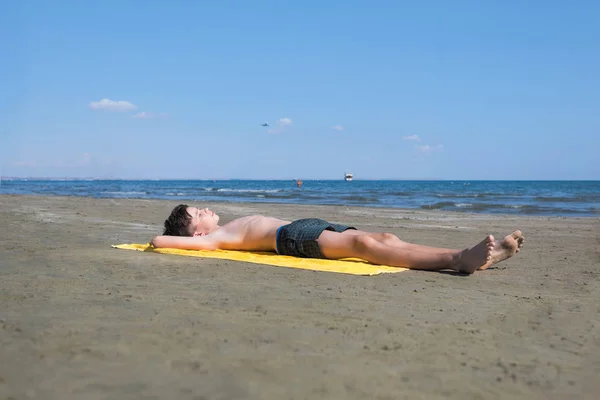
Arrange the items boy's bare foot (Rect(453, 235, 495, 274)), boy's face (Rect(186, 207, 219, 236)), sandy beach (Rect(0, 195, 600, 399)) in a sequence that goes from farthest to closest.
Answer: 1. boy's face (Rect(186, 207, 219, 236))
2. boy's bare foot (Rect(453, 235, 495, 274))
3. sandy beach (Rect(0, 195, 600, 399))

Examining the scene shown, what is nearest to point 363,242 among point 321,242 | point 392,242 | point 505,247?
point 392,242

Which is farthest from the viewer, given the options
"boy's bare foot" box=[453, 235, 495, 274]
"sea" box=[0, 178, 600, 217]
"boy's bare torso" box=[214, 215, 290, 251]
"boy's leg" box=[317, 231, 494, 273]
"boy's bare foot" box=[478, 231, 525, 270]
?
"sea" box=[0, 178, 600, 217]

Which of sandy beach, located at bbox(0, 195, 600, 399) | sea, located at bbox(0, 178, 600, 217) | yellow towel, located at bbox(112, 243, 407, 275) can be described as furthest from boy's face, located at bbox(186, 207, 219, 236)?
sea, located at bbox(0, 178, 600, 217)

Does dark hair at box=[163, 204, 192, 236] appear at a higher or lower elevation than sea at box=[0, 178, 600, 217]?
higher

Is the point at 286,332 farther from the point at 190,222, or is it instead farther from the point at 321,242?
the point at 190,222

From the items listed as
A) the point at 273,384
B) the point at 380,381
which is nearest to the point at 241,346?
the point at 273,384

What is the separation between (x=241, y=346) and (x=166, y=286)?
1710 mm

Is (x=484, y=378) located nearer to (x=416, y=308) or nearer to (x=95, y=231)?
(x=416, y=308)

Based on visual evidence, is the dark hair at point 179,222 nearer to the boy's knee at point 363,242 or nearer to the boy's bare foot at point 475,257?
the boy's knee at point 363,242

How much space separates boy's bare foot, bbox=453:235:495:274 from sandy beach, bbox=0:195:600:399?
0.44 feet

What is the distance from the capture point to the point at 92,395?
6.73ft

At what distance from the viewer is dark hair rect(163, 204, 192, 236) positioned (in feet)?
20.0

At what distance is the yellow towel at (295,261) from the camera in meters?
5.16

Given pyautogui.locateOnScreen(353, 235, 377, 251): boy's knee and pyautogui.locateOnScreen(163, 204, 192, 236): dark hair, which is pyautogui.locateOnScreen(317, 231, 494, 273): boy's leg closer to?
pyautogui.locateOnScreen(353, 235, 377, 251): boy's knee
